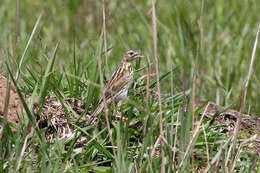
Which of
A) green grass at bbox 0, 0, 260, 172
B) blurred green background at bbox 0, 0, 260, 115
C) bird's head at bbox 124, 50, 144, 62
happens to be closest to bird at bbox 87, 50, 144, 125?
bird's head at bbox 124, 50, 144, 62

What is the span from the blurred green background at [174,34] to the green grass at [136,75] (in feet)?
0.07

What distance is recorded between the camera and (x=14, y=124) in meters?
4.71

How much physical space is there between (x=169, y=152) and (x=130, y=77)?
1996mm

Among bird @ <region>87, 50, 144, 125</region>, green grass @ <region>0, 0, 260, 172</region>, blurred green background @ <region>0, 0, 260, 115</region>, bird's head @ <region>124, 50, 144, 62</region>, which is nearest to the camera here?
green grass @ <region>0, 0, 260, 172</region>

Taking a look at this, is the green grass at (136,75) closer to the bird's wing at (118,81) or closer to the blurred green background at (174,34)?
the blurred green background at (174,34)

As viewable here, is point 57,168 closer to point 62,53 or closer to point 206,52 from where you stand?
point 62,53

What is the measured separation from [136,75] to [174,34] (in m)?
3.58

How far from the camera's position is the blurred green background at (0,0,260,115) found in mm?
7500

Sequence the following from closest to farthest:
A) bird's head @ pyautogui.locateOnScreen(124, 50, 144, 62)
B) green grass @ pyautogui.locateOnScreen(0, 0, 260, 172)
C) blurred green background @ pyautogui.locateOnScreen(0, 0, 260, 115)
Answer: green grass @ pyautogui.locateOnScreen(0, 0, 260, 172)
bird's head @ pyautogui.locateOnScreen(124, 50, 144, 62)
blurred green background @ pyautogui.locateOnScreen(0, 0, 260, 115)

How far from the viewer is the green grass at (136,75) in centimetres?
421

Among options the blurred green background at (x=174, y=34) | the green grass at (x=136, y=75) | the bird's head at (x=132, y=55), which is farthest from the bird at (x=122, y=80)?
the blurred green background at (x=174, y=34)

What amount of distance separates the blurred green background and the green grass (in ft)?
0.07

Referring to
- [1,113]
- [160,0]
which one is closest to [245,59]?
[160,0]

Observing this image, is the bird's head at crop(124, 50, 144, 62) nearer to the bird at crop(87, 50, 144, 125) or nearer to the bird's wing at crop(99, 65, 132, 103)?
the bird at crop(87, 50, 144, 125)
